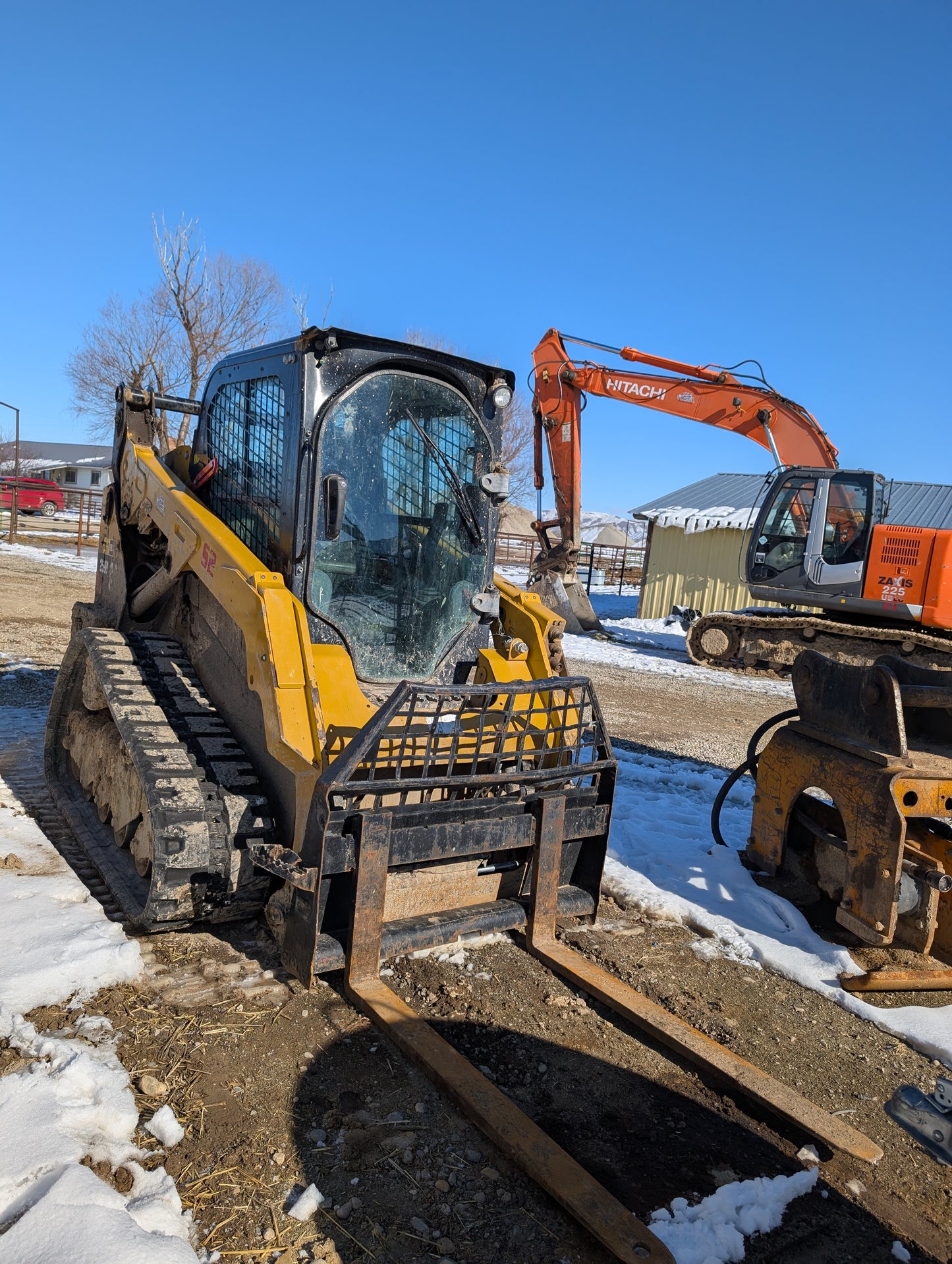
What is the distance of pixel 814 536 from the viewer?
12.7 meters

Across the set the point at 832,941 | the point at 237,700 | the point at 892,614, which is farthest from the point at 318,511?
the point at 892,614

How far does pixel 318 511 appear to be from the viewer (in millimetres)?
3795

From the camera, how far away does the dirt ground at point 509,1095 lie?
231 cm

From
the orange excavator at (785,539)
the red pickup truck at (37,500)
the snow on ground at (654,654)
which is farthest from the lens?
the red pickup truck at (37,500)

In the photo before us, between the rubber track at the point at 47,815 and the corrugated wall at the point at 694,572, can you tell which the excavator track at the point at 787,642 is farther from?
the rubber track at the point at 47,815

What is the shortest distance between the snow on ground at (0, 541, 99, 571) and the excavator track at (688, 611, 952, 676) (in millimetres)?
13017

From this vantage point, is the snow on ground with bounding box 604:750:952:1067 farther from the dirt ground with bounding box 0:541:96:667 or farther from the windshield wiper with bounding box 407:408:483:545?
the dirt ground with bounding box 0:541:96:667

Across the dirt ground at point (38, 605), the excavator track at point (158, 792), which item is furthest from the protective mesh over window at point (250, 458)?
the dirt ground at point (38, 605)

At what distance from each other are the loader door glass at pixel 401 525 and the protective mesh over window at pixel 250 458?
1.18ft

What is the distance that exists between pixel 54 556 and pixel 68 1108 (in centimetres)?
2183

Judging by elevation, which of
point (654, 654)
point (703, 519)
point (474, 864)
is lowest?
point (654, 654)

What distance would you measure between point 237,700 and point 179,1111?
1.84 m

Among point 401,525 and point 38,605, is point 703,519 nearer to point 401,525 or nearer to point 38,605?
point 38,605

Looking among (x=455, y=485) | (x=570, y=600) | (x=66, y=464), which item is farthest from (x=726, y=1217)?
(x=66, y=464)
